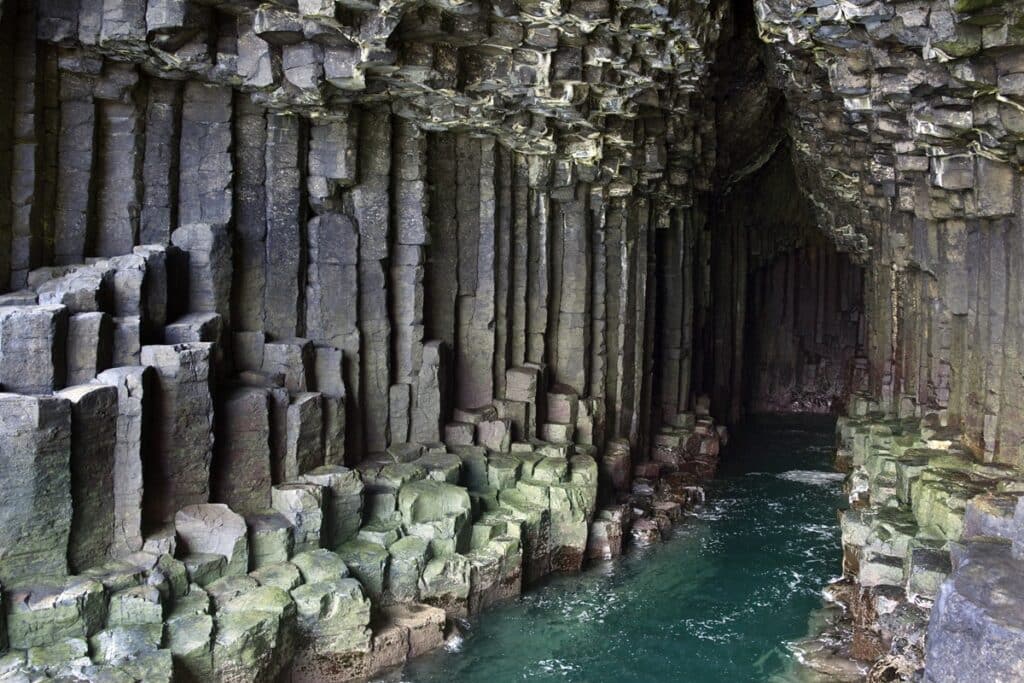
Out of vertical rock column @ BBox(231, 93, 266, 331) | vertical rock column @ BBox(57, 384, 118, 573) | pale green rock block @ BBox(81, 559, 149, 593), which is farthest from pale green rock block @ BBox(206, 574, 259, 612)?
vertical rock column @ BBox(231, 93, 266, 331)

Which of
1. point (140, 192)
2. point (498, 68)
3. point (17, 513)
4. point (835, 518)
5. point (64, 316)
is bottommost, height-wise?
point (835, 518)

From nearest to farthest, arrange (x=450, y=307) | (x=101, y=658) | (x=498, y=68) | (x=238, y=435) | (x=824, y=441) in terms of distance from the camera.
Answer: (x=101, y=658), (x=238, y=435), (x=498, y=68), (x=450, y=307), (x=824, y=441)

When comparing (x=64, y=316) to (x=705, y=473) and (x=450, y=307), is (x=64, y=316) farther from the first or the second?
(x=705, y=473)

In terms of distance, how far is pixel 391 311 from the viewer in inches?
608

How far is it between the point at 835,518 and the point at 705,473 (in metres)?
4.04

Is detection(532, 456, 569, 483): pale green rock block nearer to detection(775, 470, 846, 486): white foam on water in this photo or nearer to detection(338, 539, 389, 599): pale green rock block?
detection(338, 539, 389, 599): pale green rock block

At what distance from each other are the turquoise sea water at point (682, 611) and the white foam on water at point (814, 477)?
5.91 feet

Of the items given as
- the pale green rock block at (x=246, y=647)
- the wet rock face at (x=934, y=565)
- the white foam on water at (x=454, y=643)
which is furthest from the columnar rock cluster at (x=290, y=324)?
the wet rock face at (x=934, y=565)

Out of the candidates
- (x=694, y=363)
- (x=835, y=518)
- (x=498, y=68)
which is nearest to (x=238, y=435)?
(x=498, y=68)

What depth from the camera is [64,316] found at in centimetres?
1054

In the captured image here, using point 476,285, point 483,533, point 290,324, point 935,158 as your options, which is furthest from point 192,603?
point 935,158

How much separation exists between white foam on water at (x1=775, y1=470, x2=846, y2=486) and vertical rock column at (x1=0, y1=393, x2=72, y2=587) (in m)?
16.5

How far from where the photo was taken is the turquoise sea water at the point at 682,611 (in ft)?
38.1

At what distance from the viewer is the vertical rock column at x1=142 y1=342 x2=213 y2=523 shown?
11289 mm
